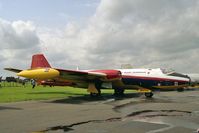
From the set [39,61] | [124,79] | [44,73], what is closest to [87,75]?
[124,79]

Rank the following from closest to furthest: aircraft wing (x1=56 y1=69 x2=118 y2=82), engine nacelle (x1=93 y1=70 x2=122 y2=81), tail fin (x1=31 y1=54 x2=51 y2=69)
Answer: aircraft wing (x1=56 y1=69 x2=118 y2=82), engine nacelle (x1=93 y1=70 x2=122 y2=81), tail fin (x1=31 y1=54 x2=51 y2=69)

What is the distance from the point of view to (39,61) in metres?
33.3

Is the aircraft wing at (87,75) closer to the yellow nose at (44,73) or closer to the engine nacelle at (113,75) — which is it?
the engine nacelle at (113,75)

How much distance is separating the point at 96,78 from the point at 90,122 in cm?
1624

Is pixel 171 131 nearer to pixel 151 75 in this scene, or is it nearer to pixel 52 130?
pixel 52 130

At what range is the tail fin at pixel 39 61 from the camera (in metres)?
33.2

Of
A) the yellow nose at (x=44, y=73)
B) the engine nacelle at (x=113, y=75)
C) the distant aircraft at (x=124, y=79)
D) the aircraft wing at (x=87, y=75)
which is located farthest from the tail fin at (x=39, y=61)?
the engine nacelle at (x=113, y=75)

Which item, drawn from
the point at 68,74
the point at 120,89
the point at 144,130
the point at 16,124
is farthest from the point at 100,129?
the point at 120,89

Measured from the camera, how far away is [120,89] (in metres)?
30.4

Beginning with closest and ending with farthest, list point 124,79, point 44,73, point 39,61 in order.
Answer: point 44,73, point 124,79, point 39,61

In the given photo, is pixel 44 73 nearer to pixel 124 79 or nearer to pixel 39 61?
pixel 124 79

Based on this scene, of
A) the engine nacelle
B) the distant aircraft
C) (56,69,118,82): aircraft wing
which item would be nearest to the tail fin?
the distant aircraft

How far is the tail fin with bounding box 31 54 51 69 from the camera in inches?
1305

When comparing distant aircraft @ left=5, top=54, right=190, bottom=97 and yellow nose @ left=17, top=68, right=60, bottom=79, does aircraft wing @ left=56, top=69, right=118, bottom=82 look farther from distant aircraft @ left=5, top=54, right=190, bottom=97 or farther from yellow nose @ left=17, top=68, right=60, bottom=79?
yellow nose @ left=17, top=68, right=60, bottom=79
